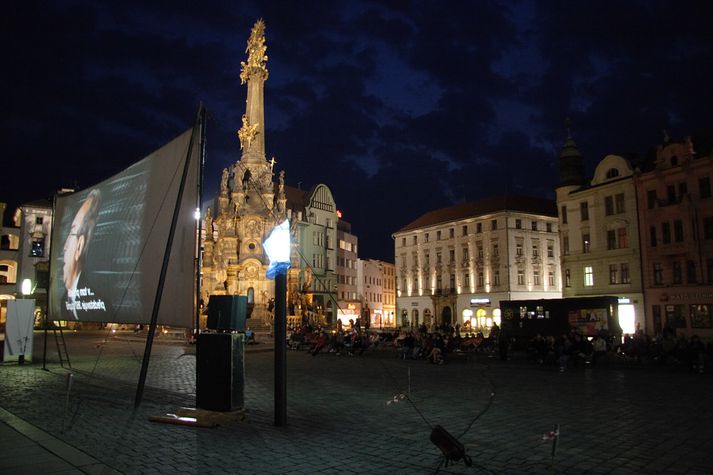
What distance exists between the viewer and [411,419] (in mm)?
10148

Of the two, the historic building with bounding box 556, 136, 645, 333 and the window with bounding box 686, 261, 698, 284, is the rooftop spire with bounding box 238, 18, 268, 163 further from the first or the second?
the window with bounding box 686, 261, 698, 284

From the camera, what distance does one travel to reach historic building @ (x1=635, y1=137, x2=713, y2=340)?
1483 inches

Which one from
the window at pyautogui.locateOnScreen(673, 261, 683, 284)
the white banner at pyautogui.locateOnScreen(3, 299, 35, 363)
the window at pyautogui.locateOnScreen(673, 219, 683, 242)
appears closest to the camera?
the white banner at pyautogui.locateOnScreen(3, 299, 35, 363)

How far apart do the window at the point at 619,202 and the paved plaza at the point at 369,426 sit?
30.1m

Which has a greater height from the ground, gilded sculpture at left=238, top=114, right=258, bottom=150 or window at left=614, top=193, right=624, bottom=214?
gilded sculpture at left=238, top=114, right=258, bottom=150

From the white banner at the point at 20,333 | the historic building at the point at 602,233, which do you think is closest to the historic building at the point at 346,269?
the historic building at the point at 602,233

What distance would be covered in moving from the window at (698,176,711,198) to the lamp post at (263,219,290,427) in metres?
38.1

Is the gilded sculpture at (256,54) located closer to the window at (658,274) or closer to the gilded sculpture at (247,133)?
the gilded sculpture at (247,133)

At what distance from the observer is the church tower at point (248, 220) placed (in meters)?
50.7

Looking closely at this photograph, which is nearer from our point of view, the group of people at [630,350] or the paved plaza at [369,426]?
the paved plaza at [369,426]

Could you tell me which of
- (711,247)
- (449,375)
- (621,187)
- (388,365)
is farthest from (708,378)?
(621,187)

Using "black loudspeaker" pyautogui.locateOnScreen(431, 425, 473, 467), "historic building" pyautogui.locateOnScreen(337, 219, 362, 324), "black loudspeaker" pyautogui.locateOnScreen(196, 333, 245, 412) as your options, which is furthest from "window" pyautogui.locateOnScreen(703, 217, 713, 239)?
"historic building" pyautogui.locateOnScreen(337, 219, 362, 324)

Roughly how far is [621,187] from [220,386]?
42841 mm

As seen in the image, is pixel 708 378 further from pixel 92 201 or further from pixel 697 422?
pixel 92 201
